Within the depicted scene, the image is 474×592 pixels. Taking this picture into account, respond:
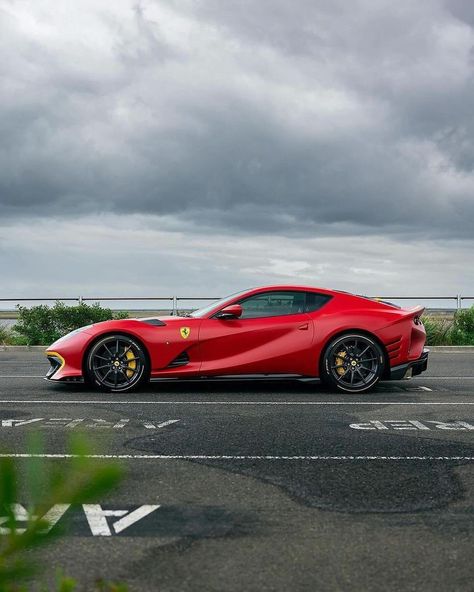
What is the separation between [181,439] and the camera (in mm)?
7762

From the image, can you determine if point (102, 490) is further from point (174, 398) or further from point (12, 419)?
point (174, 398)

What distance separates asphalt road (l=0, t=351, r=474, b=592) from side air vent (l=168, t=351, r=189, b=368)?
0.56 m

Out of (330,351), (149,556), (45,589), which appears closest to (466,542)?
(149,556)

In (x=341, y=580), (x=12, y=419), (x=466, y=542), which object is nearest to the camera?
(x=341, y=580)

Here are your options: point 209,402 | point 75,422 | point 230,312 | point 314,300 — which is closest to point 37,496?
point 75,422

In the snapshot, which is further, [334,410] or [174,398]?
[174,398]

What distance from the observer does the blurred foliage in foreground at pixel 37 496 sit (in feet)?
3.42

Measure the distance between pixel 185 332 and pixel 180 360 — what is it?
1.27ft

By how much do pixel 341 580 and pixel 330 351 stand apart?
752 cm

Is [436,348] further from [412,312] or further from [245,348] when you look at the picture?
[245,348]

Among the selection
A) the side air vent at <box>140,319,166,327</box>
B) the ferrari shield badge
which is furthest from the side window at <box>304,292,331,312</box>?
the side air vent at <box>140,319,166,327</box>

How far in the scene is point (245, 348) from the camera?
11.3 metres

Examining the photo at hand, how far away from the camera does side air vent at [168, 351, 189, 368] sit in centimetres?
1126

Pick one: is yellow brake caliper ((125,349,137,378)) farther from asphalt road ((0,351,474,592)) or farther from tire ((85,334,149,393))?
asphalt road ((0,351,474,592))
